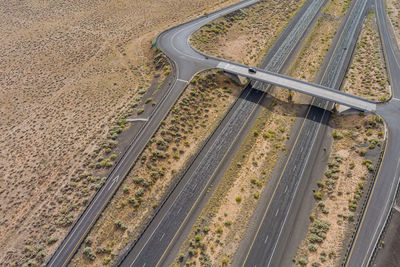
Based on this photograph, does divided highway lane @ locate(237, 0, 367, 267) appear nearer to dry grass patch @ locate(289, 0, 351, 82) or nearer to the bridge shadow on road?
the bridge shadow on road

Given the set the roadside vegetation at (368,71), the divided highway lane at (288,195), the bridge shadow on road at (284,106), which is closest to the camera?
the divided highway lane at (288,195)

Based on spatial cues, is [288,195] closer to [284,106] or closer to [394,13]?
[284,106]

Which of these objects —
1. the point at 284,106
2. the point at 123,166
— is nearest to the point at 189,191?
the point at 123,166

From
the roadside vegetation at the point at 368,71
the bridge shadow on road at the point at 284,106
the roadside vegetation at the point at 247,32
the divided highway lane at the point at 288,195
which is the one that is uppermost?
the roadside vegetation at the point at 247,32

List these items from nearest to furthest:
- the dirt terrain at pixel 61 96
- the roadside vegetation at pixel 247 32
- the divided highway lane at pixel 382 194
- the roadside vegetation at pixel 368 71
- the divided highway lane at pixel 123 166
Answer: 1. the divided highway lane at pixel 382 194
2. the divided highway lane at pixel 123 166
3. the dirt terrain at pixel 61 96
4. the roadside vegetation at pixel 368 71
5. the roadside vegetation at pixel 247 32

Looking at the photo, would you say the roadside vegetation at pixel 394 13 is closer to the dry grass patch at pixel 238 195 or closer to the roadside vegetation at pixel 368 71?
the roadside vegetation at pixel 368 71

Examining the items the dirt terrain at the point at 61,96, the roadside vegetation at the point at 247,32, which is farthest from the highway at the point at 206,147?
the roadside vegetation at the point at 247,32
